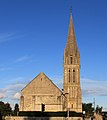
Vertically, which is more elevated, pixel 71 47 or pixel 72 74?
pixel 71 47

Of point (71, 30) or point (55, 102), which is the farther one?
point (71, 30)

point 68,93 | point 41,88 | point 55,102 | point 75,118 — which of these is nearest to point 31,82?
point 41,88

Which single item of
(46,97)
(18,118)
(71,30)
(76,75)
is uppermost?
(71,30)

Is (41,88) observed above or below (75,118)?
above

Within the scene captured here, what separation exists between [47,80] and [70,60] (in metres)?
14.5

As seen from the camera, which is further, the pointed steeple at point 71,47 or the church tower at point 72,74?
the pointed steeple at point 71,47

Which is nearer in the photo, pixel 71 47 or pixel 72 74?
pixel 72 74

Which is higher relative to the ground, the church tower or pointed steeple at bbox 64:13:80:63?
pointed steeple at bbox 64:13:80:63

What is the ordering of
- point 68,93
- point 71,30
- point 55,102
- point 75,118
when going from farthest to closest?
1. point 71,30
2. point 68,93
3. point 55,102
4. point 75,118

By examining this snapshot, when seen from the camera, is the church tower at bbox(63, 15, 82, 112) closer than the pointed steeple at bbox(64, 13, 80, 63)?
Yes

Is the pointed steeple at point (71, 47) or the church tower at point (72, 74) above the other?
the pointed steeple at point (71, 47)

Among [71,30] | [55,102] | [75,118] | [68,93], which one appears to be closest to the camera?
[75,118]

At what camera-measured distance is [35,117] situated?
54.2 m

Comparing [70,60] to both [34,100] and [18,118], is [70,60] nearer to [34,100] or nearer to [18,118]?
[34,100]
